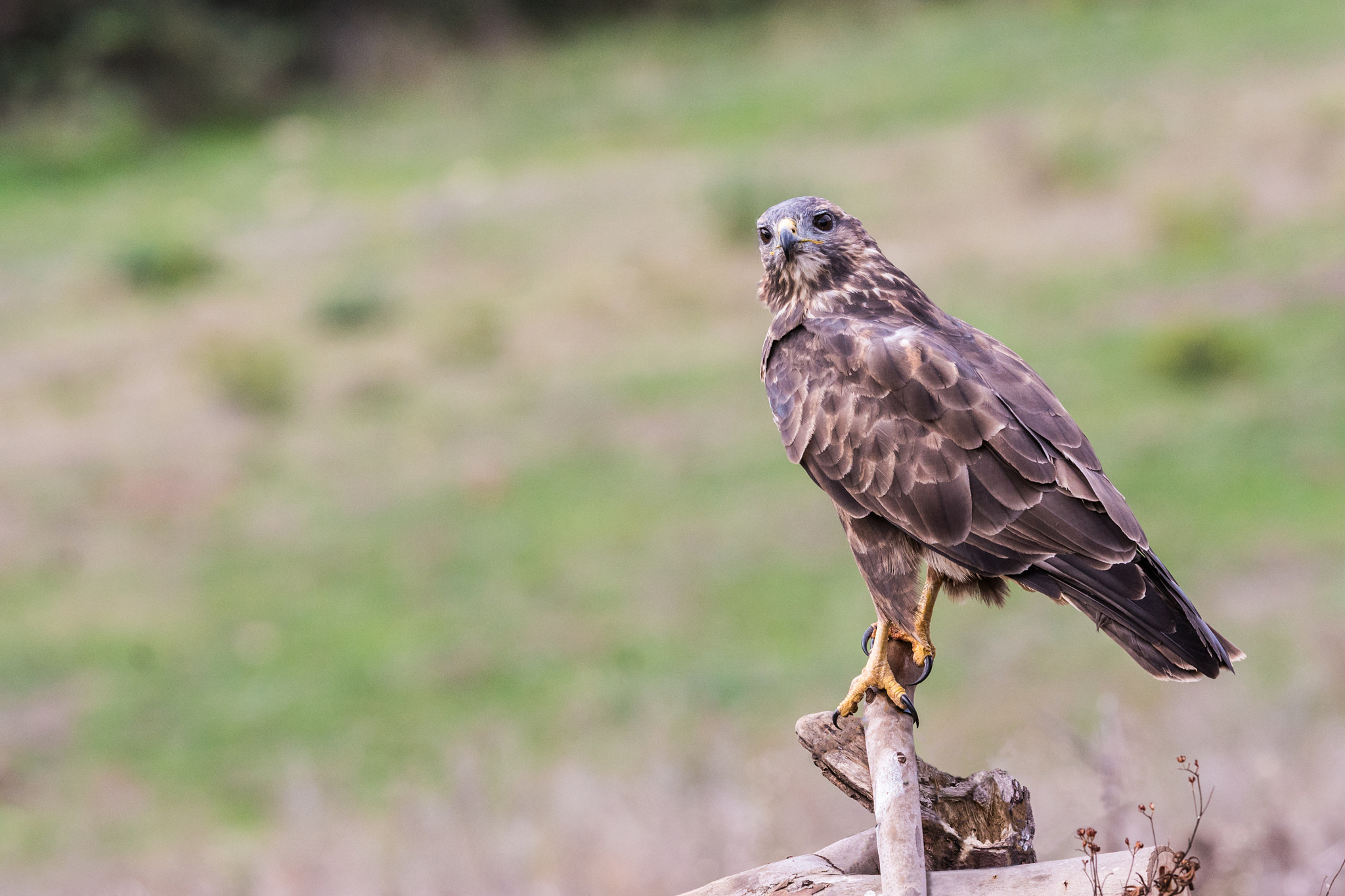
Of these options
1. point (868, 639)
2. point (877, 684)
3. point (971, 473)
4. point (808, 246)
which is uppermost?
point (808, 246)

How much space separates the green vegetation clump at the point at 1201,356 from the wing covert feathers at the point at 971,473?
11.1 m

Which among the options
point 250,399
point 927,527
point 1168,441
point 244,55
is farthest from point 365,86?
point 927,527

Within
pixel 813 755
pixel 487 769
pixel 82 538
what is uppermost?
pixel 82 538

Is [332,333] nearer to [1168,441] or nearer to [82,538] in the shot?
[82,538]

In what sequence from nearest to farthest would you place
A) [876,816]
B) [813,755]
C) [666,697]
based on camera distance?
[876,816]
[813,755]
[666,697]

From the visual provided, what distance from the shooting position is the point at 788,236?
15.0 feet

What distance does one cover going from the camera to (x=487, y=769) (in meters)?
10.1

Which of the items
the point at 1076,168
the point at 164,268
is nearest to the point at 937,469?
the point at 1076,168

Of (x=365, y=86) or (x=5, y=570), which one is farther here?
(x=365, y=86)

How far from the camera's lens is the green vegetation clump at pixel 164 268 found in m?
20.3

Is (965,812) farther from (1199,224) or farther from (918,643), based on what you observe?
(1199,224)

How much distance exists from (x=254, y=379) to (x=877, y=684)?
44.7 ft

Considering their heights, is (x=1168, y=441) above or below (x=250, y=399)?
below

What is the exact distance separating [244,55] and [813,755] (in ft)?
109
